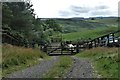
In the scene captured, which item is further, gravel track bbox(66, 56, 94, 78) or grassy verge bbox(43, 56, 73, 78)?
gravel track bbox(66, 56, 94, 78)

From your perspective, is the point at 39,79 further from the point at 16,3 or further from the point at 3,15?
the point at 16,3

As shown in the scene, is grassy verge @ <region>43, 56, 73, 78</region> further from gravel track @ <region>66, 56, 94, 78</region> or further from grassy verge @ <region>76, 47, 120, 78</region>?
grassy verge @ <region>76, 47, 120, 78</region>

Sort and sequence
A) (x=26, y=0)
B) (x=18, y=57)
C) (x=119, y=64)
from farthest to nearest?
(x=26, y=0) → (x=18, y=57) → (x=119, y=64)

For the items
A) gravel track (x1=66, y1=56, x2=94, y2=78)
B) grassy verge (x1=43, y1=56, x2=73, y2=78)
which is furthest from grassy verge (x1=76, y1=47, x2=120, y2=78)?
grassy verge (x1=43, y1=56, x2=73, y2=78)

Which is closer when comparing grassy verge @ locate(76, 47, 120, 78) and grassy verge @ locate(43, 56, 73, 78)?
grassy verge @ locate(43, 56, 73, 78)

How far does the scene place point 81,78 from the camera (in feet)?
41.0

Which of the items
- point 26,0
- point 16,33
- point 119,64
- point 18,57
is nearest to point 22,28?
point 16,33

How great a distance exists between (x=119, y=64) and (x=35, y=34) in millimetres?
36215

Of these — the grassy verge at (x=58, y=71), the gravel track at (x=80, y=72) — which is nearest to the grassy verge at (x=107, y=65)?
the gravel track at (x=80, y=72)

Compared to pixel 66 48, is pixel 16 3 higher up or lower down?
higher up

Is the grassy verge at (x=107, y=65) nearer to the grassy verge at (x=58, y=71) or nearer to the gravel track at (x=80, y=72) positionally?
the gravel track at (x=80, y=72)

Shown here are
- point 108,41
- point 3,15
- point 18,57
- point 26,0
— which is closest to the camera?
point 18,57

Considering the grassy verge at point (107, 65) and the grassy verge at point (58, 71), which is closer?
the grassy verge at point (58, 71)

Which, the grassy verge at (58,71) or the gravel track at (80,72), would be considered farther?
the gravel track at (80,72)
